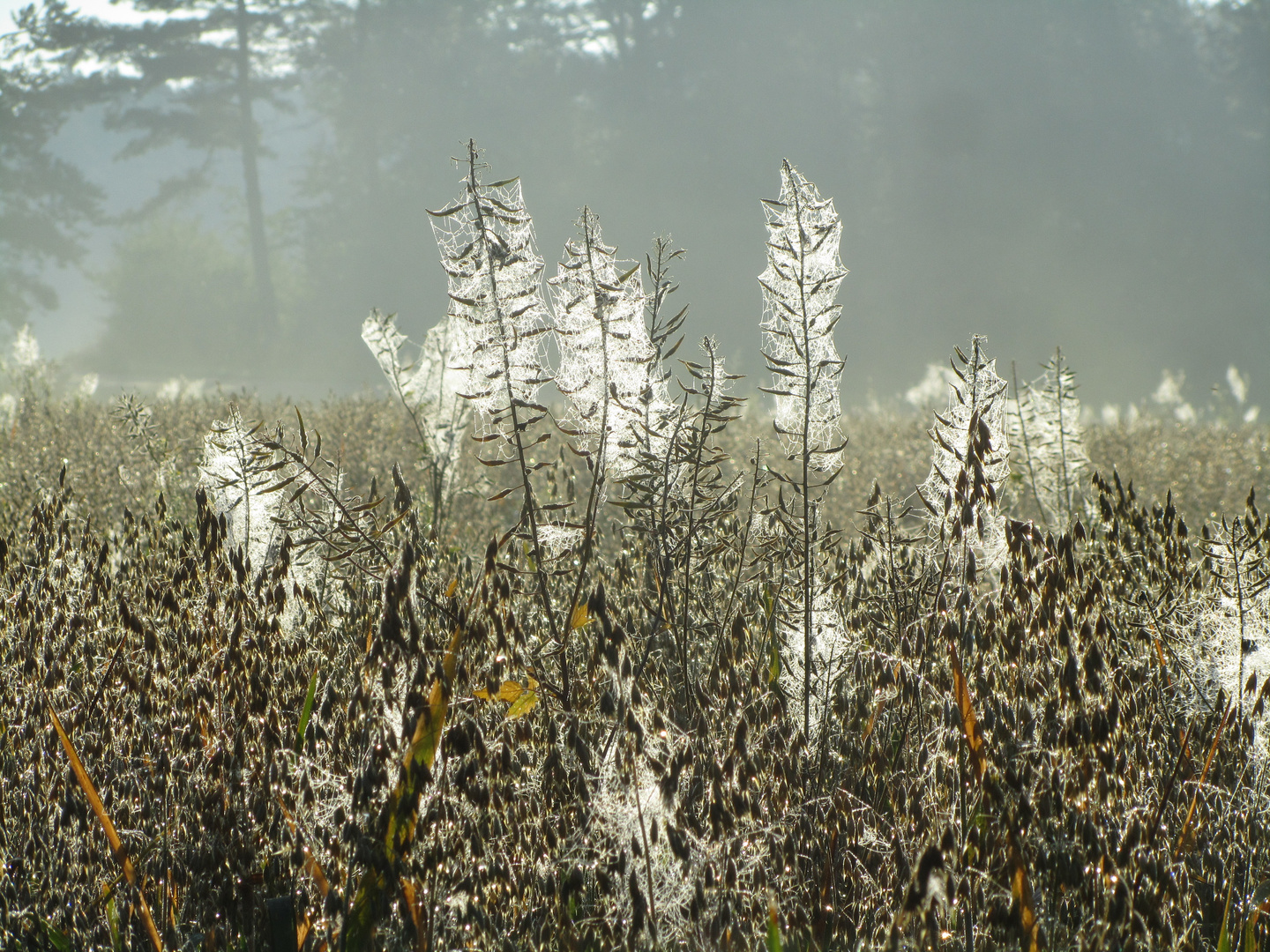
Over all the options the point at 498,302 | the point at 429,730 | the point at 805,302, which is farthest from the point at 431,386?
the point at 429,730

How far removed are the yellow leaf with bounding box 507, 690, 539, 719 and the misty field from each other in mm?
33

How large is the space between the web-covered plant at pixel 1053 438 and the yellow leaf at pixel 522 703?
2.23 meters

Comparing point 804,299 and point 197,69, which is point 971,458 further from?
point 197,69

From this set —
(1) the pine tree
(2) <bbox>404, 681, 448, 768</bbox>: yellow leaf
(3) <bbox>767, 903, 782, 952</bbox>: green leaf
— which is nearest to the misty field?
(2) <bbox>404, 681, 448, 768</bbox>: yellow leaf

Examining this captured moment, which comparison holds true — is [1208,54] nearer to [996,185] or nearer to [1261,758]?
[996,185]

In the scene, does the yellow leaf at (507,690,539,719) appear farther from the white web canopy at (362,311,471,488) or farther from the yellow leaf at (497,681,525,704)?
the white web canopy at (362,311,471,488)

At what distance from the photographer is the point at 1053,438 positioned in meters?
3.01

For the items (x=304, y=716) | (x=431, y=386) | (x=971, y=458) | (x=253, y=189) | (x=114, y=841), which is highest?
(x=253, y=189)

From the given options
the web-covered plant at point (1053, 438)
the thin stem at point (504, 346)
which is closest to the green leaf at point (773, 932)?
the thin stem at point (504, 346)

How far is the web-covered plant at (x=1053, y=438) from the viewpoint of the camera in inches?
117

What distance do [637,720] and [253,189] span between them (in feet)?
132

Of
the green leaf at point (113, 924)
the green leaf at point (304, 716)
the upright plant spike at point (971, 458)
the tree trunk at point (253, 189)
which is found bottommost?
the green leaf at point (113, 924)

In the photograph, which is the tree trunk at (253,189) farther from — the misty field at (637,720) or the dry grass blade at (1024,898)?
the dry grass blade at (1024,898)

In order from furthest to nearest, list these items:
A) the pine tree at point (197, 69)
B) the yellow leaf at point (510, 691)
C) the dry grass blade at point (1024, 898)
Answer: the pine tree at point (197, 69)
the yellow leaf at point (510, 691)
the dry grass blade at point (1024, 898)
